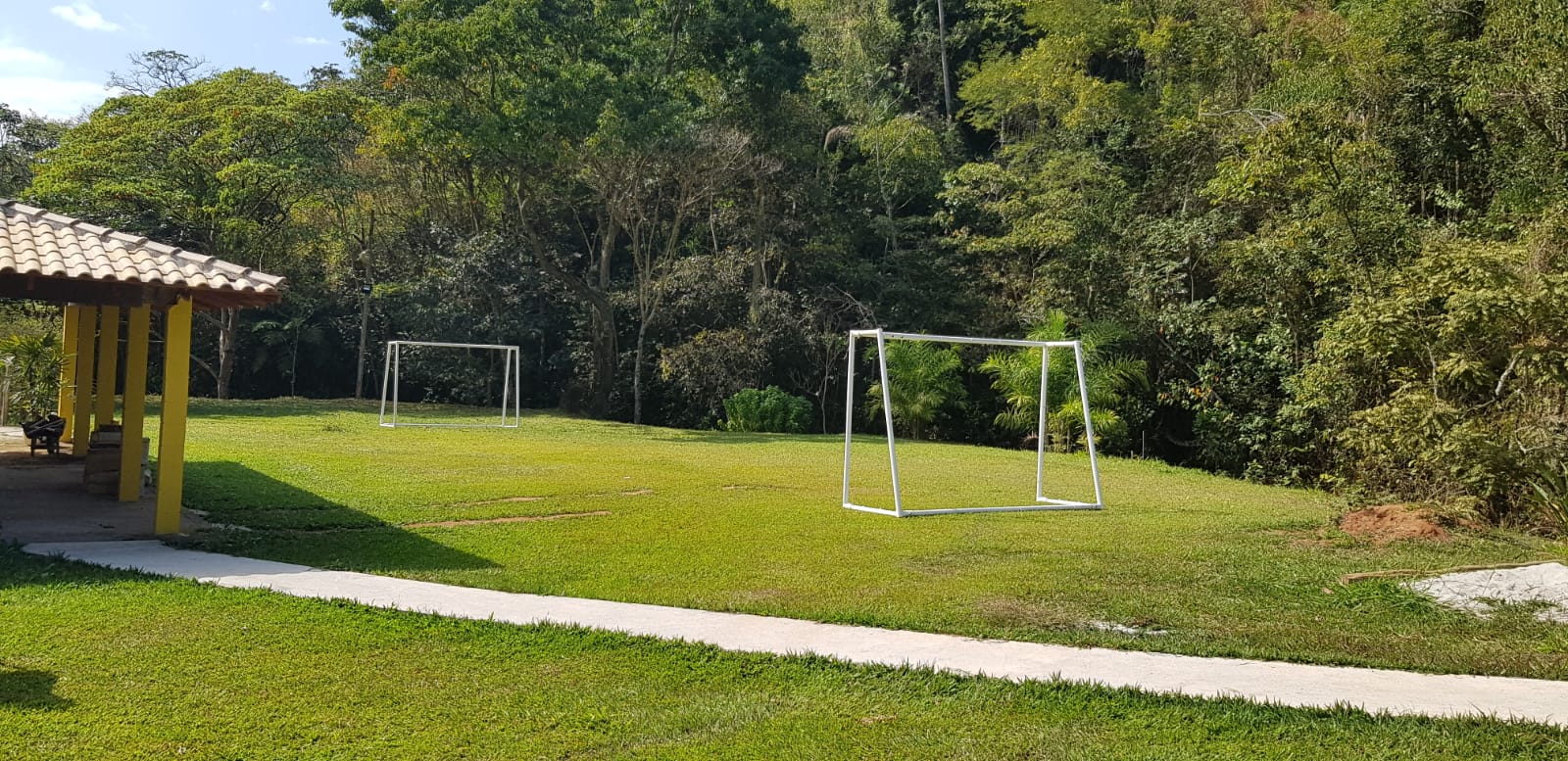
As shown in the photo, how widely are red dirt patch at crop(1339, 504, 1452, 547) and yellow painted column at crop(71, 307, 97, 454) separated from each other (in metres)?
13.5

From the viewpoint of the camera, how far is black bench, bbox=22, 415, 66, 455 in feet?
44.6

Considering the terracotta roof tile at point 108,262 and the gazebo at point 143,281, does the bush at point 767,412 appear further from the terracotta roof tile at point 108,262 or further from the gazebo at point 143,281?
the terracotta roof tile at point 108,262

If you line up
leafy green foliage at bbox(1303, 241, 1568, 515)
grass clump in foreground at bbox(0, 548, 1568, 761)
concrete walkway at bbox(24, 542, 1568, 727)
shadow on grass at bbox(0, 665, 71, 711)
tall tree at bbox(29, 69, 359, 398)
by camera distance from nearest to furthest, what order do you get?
grass clump in foreground at bbox(0, 548, 1568, 761)
shadow on grass at bbox(0, 665, 71, 711)
concrete walkway at bbox(24, 542, 1568, 727)
leafy green foliage at bbox(1303, 241, 1568, 515)
tall tree at bbox(29, 69, 359, 398)

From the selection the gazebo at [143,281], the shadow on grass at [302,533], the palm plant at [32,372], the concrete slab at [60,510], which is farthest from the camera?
the palm plant at [32,372]

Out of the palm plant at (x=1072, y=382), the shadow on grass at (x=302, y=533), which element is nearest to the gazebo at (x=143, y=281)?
the shadow on grass at (x=302, y=533)

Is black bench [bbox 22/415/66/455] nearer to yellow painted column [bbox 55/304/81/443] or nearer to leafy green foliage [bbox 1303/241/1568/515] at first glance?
yellow painted column [bbox 55/304/81/443]

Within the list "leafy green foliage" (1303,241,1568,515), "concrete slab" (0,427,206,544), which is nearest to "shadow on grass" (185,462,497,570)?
"concrete slab" (0,427,206,544)

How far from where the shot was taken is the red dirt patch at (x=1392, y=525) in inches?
363

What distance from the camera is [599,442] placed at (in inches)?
752

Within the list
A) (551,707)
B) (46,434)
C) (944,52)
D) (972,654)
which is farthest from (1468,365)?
(944,52)

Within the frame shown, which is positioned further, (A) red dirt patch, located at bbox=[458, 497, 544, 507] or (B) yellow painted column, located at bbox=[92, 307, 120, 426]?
(B) yellow painted column, located at bbox=[92, 307, 120, 426]

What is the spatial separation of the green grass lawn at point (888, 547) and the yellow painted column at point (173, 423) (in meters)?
0.36

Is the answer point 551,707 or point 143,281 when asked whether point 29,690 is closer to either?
point 551,707

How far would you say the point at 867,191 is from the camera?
88.2ft
